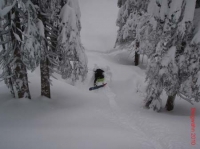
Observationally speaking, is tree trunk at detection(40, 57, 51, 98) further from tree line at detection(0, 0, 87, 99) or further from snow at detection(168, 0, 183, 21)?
snow at detection(168, 0, 183, 21)

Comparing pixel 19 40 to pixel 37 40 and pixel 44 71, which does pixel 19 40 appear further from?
pixel 44 71

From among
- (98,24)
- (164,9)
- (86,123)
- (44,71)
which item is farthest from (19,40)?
(98,24)

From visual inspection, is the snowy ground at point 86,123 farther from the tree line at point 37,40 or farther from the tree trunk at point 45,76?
the tree line at point 37,40

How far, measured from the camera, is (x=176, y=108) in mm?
9945

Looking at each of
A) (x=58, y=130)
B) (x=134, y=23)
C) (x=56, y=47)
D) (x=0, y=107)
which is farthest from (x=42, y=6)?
(x=134, y=23)

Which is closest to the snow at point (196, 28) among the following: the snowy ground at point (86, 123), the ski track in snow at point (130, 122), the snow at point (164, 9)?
the snow at point (164, 9)

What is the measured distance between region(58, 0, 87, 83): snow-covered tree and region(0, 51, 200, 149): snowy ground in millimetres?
2072

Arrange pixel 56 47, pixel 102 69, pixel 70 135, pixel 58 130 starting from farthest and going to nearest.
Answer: pixel 102 69 → pixel 56 47 → pixel 58 130 → pixel 70 135

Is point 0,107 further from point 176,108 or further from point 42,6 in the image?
point 176,108

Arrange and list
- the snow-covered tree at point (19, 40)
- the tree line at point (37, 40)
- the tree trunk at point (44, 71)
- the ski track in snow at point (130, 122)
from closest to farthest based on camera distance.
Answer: the ski track in snow at point (130, 122), the snow-covered tree at point (19, 40), the tree line at point (37, 40), the tree trunk at point (44, 71)

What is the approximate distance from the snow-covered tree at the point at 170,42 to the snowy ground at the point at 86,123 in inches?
77.0

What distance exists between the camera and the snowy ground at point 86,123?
18.1 feet

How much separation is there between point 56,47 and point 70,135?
15.9 ft

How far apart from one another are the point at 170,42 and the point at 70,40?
202 inches
